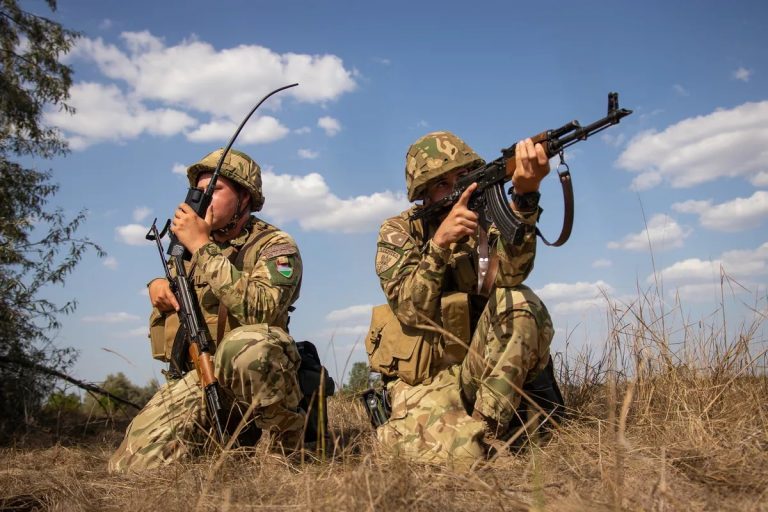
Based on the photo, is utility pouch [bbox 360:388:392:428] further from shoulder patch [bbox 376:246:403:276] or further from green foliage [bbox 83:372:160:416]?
green foliage [bbox 83:372:160:416]

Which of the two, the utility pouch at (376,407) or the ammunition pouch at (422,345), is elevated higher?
the ammunition pouch at (422,345)

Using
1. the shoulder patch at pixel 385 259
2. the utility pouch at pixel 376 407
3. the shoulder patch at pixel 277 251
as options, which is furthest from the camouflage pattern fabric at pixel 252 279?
the utility pouch at pixel 376 407

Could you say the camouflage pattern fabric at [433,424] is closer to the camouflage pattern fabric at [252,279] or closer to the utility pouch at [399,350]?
the utility pouch at [399,350]

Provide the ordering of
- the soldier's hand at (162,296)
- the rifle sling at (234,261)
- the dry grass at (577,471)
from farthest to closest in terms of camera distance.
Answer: the soldier's hand at (162,296) → the rifle sling at (234,261) → the dry grass at (577,471)

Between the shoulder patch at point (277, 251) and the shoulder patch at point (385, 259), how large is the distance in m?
0.57

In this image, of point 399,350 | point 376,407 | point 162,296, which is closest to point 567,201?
point 399,350

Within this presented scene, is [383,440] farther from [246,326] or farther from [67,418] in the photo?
[67,418]

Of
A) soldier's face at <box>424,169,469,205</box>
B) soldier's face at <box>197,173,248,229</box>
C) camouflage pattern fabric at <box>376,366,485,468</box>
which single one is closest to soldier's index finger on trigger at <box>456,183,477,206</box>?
soldier's face at <box>424,169,469,205</box>

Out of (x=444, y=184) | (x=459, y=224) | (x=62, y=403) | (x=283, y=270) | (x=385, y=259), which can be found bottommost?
(x=62, y=403)

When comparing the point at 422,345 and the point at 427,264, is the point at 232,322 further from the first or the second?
the point at 427,264

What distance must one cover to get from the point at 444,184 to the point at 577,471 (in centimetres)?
222

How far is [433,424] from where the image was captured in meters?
3.70

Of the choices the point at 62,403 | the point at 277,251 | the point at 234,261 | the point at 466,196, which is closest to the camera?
the point at 466,196

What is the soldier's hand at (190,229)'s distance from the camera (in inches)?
162
